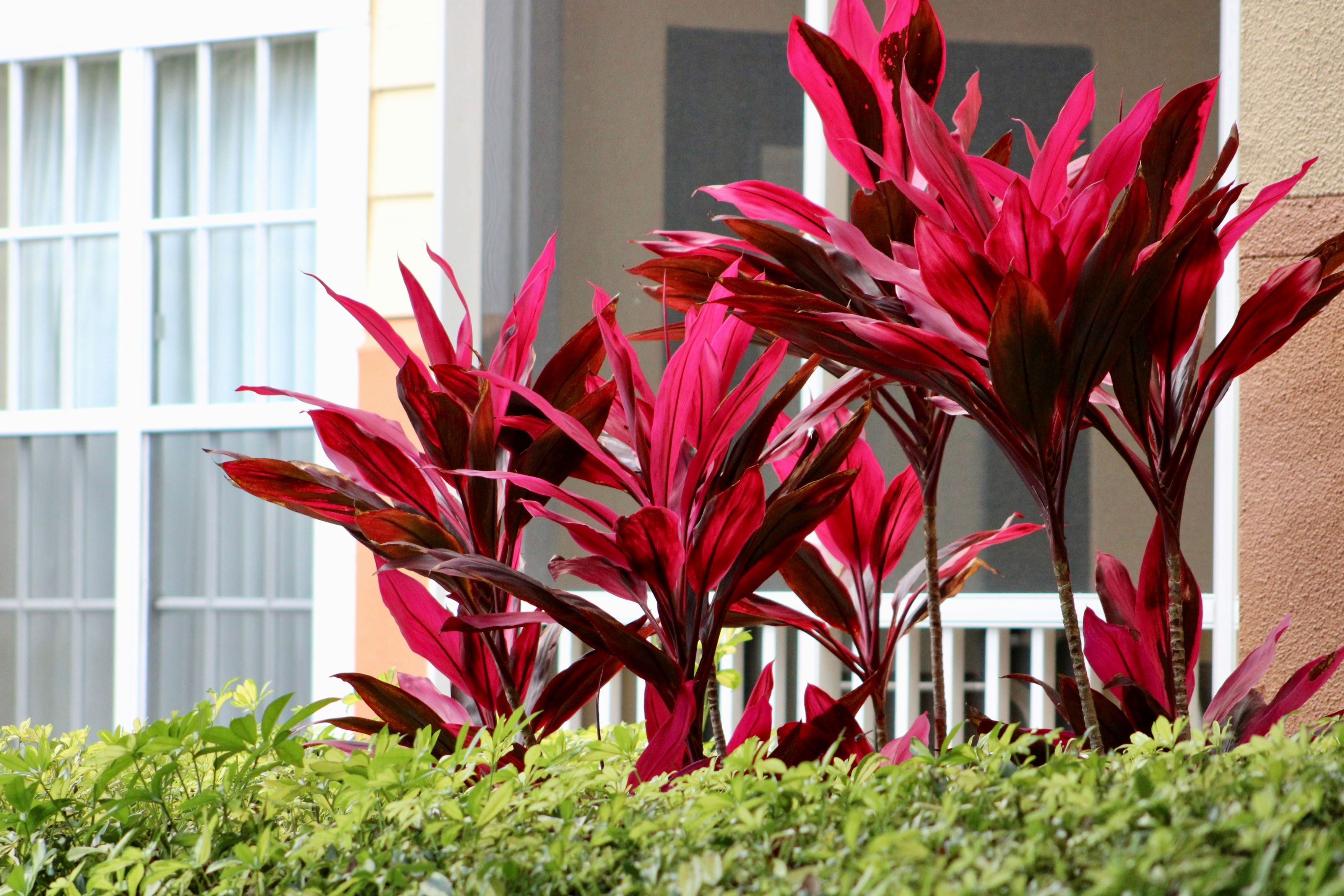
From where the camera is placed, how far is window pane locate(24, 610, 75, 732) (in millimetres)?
3422

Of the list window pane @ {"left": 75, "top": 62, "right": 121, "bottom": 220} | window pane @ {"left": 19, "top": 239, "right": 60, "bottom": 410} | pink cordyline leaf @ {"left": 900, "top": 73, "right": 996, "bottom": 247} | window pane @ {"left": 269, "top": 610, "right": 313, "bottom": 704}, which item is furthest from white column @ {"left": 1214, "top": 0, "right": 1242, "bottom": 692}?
window pane @ {"left": 19, "top": 239, "right": 60, "bottom": 410}

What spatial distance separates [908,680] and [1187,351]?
1.53 metres

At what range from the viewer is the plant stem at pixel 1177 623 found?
93 centimetres

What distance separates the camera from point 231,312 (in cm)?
344

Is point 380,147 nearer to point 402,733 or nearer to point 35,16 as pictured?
point 35,16

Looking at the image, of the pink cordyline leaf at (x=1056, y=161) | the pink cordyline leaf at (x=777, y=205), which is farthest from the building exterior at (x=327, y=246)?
the pink cordyline leaf at (x=777, y=205)

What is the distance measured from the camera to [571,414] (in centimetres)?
98

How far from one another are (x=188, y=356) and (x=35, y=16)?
4.31 feet

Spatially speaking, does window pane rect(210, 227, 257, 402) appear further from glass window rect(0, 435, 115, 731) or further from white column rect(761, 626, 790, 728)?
white column rect(761, 626, 790, 728)

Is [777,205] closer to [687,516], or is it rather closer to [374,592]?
[687,516]

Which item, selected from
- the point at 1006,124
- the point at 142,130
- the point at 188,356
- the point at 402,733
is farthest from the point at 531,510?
the point at 142,130

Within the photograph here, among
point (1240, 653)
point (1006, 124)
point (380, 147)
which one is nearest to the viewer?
point (1240, 653)

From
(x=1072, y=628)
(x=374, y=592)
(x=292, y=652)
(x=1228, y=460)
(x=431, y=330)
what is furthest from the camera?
(x=292, y=652)

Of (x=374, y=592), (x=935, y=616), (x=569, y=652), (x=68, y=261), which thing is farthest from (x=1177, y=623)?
(x=68, y=261)
